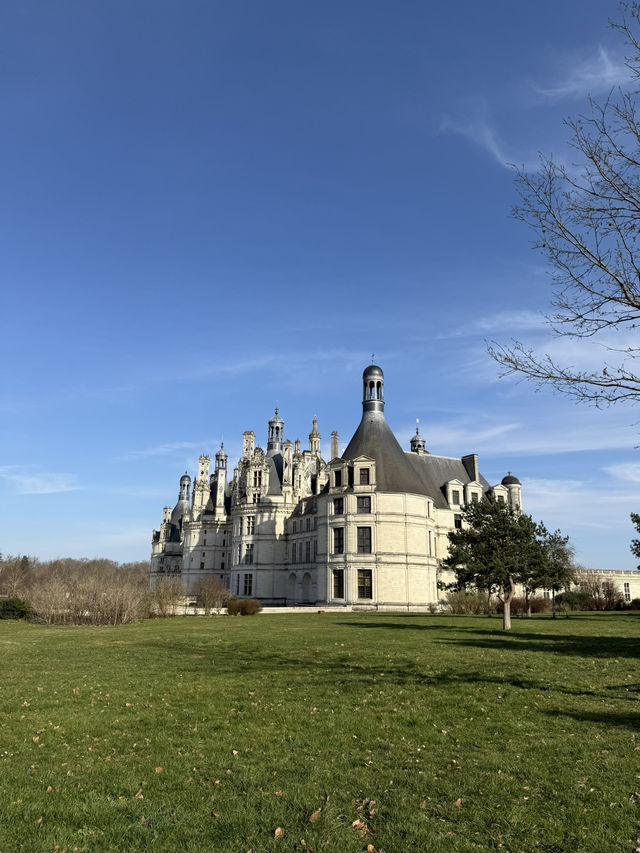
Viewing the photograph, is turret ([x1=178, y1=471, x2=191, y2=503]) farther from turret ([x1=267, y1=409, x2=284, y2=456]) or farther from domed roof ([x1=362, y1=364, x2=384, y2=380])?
domed roof ([x1=362, y1=364, x2=384, y2=380])

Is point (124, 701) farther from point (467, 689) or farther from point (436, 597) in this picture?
point (436, 597)

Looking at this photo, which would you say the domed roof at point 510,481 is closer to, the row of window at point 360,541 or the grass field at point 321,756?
the row of window at point 360,541

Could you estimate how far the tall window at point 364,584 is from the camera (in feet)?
174

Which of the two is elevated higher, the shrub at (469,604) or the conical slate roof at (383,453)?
the conical slate roof at (383,453)

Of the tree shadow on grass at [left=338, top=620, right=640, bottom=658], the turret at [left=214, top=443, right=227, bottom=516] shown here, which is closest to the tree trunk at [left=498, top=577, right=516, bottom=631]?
the tree shadow on grass at [left=338, top=620, right=640, bottom=658]

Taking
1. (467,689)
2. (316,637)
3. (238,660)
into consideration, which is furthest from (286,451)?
(467,689)

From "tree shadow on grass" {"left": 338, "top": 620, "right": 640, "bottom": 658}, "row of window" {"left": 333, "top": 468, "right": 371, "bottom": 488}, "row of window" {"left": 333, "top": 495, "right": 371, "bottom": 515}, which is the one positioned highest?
"row of window" {"left": 333, "top": 468, "right": 371, "bottom": 488}

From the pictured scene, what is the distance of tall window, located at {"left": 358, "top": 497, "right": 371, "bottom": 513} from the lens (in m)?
54.2

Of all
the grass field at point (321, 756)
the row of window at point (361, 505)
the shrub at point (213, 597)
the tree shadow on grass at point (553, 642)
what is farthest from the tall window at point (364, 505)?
the grass field at point (321, 756)

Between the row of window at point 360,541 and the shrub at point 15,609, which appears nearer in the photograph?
the shrub at point 15,609

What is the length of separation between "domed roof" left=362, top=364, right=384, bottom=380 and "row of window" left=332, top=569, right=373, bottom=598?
19666 mm

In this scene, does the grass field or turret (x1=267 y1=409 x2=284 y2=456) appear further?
turret (x1=267 y1=409 x2=284 y2=456)

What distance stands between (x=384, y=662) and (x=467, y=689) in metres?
4.16

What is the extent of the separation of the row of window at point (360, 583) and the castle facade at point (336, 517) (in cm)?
9
